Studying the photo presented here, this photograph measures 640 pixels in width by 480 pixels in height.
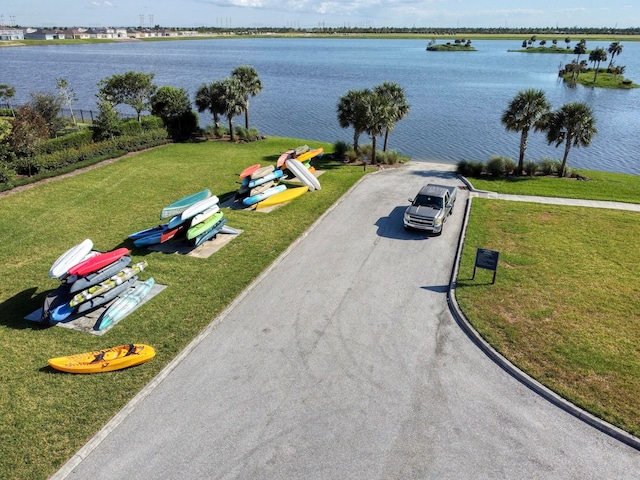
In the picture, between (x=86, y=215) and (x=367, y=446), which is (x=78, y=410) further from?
(x=86, y=215)

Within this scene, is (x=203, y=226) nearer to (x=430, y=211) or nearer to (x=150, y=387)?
(x=150, y=387)

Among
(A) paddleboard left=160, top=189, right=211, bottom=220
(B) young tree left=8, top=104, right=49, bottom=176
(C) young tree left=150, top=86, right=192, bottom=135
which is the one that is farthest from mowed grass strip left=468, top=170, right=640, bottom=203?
(B) young tree left=8, top=104, right=49, bottom=176

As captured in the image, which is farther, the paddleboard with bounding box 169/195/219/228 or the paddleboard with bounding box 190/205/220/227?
the paddleboard with bounding box 190/205/220/227

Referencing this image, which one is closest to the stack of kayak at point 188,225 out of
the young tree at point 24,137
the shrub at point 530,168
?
the young tree at point 24,137

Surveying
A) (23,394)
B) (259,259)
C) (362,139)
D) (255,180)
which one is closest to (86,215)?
(255,180)

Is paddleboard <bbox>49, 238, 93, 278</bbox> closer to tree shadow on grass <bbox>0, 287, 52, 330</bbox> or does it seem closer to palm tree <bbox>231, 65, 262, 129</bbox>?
tree shadow on grass <bbox>0, 287, 52, 330</bbox>

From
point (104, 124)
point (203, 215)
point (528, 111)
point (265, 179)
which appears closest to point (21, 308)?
point (203, 215)

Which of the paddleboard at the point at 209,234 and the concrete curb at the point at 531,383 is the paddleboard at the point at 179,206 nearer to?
the paddleboard at the point at 209,234
